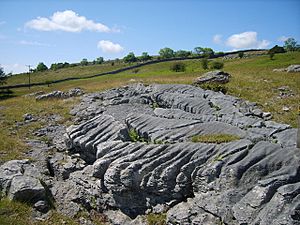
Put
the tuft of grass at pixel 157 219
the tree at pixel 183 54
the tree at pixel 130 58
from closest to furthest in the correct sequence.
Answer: the tuft of grass at pixel 157 219 < the tree at pixel 183 54 < the tree at pixel 130 58

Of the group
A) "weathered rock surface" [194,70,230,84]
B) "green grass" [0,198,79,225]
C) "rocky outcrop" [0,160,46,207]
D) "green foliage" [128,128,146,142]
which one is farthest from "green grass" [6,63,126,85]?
"green grass" [0,198,79,225]

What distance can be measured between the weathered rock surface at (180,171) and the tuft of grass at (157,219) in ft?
1.04

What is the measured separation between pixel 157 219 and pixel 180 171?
2.55 m

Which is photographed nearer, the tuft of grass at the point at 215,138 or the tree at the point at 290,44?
the tuft of grass at the point at 215,138

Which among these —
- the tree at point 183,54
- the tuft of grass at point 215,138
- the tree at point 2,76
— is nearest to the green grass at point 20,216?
the tuft of grass at point 215,138

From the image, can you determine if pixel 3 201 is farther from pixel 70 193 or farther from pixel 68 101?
pixel 68 101

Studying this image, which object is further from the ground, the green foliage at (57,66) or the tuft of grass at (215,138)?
the green foliage at (57,66)

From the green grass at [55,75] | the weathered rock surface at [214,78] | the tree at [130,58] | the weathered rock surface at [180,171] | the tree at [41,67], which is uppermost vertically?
the tree at [130,58]

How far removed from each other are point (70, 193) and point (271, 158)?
466 inches

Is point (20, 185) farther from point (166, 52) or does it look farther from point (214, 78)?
point (166, 52)

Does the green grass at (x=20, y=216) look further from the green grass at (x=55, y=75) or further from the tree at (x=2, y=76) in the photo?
the green grass at (x=55, y=75)

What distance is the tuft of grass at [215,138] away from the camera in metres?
15.1

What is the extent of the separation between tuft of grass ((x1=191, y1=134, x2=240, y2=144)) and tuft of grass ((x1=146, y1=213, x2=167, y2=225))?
419cm

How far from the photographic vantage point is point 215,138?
50.6 ft
